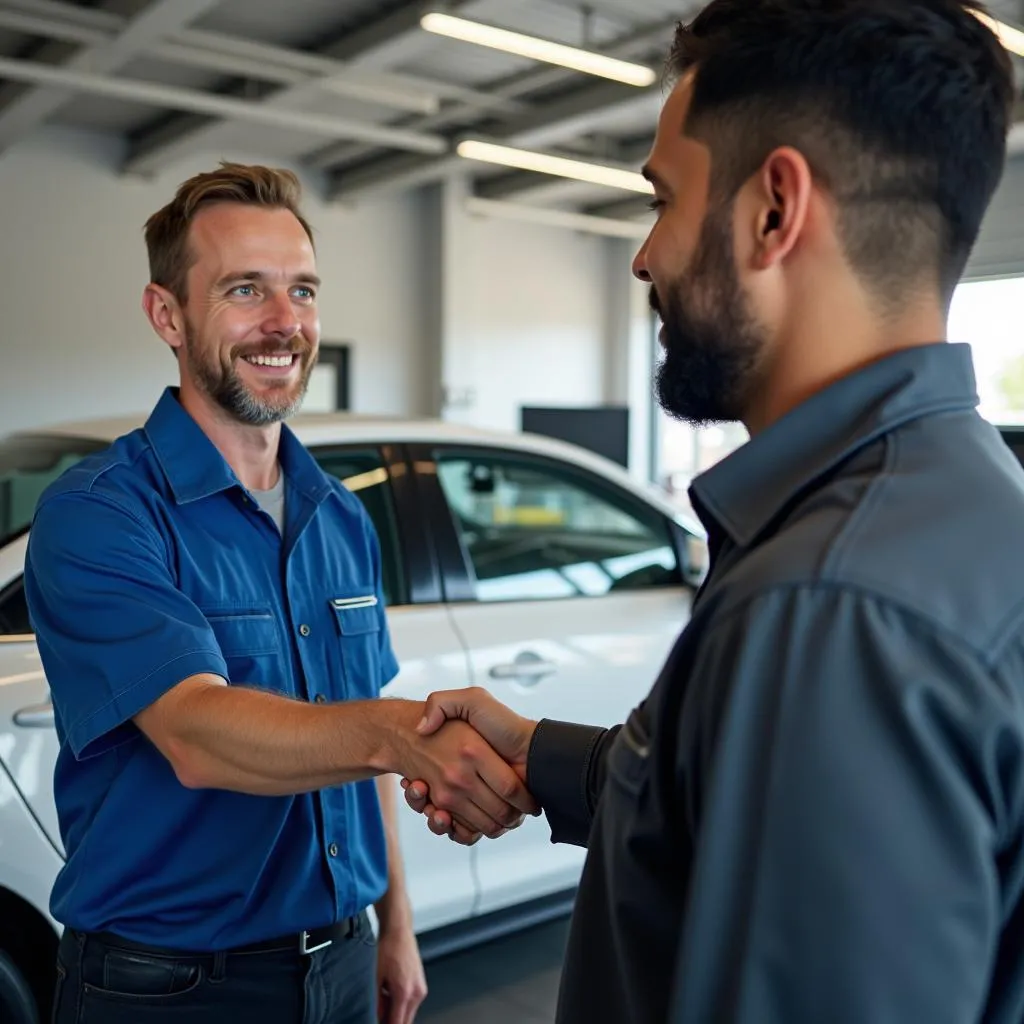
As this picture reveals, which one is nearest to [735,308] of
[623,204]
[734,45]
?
[734,45]

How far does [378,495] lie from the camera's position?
9.84ft

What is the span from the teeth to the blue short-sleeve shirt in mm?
133

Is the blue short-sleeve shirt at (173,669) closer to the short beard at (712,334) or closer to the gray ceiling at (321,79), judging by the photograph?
the short beard at (712,334)

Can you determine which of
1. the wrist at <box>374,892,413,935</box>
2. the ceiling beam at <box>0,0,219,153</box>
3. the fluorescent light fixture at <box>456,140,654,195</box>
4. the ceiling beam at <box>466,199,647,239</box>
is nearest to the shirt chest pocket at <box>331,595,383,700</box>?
the wrist at <box>374,892,413,935</box>

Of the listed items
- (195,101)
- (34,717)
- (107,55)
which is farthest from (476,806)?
(195,101)

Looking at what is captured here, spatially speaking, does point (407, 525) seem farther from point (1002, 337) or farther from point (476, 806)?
point (476, 806)

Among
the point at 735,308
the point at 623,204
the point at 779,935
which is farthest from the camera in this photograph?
the point at 623,204

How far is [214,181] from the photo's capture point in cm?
177

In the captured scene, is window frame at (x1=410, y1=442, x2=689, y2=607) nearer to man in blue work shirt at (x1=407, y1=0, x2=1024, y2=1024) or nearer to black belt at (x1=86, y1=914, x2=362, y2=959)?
black belt at (x1=86, y1=914, x2=362, y2=959)

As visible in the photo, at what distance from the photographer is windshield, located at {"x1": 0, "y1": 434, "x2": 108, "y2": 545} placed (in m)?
2.73

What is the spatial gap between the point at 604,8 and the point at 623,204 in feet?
17.1

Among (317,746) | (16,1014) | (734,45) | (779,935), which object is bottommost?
(16,1014)

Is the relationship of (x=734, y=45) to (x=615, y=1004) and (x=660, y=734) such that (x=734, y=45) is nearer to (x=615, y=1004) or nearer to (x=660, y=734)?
(x=660, y=734)

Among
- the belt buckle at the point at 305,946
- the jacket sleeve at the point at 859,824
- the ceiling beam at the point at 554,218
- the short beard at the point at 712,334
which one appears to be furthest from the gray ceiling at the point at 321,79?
the jacket sleeve at the point at 859,824
